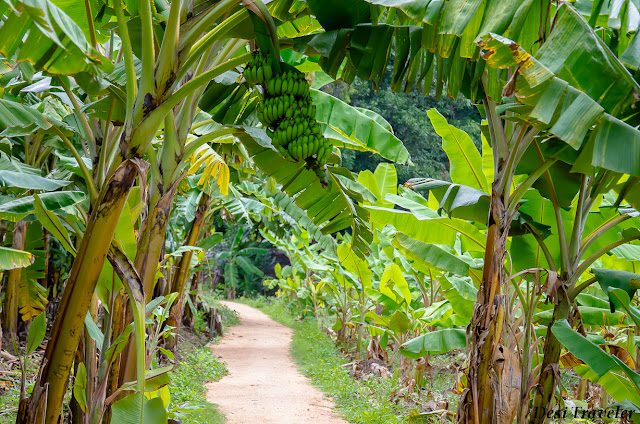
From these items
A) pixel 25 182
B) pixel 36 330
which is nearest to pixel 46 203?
pixel 25 182

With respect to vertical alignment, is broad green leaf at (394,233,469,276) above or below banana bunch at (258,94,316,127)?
below

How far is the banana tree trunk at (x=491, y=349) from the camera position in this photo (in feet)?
8.54

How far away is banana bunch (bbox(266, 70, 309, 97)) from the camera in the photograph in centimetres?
221

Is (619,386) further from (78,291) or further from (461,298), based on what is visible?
(78,291)

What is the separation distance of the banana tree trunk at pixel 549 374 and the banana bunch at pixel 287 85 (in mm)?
1839

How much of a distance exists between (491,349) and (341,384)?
15.0 ft

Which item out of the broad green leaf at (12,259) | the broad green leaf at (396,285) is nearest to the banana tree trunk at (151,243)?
the broad green leaf at (12,259)

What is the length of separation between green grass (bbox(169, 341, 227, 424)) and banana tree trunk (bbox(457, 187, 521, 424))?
203cm

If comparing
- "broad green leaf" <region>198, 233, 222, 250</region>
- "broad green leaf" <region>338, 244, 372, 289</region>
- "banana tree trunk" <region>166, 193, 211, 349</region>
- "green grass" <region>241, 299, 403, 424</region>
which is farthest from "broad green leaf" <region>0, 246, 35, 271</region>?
"broad green leaf" <region>198, 233, 222, 250</region>

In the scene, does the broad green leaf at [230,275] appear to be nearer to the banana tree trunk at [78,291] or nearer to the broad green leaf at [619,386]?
the broad green leaf at [619,386]

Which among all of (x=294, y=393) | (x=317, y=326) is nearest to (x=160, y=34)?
(x=294, y=393)

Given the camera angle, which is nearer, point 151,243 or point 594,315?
point 151,243

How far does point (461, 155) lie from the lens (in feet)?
12.4

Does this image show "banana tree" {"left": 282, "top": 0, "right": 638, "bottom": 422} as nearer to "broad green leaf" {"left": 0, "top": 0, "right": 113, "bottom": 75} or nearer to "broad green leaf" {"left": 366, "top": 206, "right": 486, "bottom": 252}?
"broad green leaf" {"left": 366, "top": 206, "right": 486, "bottom": 252}
